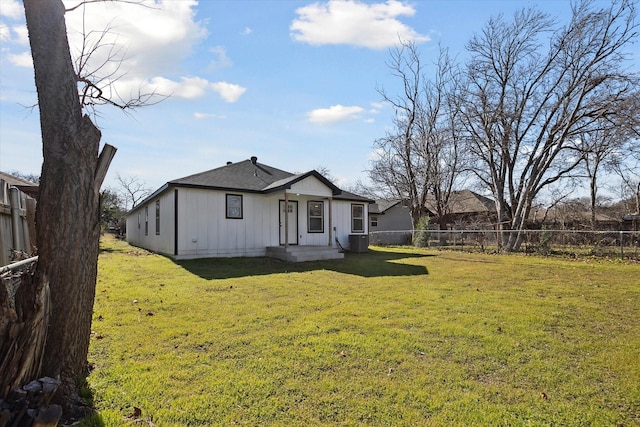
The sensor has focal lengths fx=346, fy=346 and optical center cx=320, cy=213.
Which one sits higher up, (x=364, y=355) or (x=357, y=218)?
(x=357, y=218)

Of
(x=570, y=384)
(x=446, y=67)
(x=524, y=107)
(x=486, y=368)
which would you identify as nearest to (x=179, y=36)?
(x=486, y=368)

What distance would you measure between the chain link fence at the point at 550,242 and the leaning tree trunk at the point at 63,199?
15034 millimetres

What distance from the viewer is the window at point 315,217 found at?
603 inches

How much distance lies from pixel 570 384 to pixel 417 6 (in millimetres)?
9042

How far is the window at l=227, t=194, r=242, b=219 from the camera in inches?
526

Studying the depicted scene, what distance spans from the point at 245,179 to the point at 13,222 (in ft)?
34.5

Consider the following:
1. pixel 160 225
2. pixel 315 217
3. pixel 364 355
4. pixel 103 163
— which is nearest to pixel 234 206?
pixel 315 217

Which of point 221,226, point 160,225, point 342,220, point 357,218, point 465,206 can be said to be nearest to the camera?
point 221,226

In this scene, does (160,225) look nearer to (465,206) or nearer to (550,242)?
(550,242)

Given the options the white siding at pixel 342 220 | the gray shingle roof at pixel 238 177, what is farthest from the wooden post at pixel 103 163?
the white siding at pixel 342 220

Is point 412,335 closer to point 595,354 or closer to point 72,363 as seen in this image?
point 595,354

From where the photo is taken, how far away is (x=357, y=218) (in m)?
17.6

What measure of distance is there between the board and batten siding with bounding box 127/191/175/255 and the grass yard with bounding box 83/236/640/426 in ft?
19.1

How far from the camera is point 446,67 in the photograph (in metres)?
24.4
